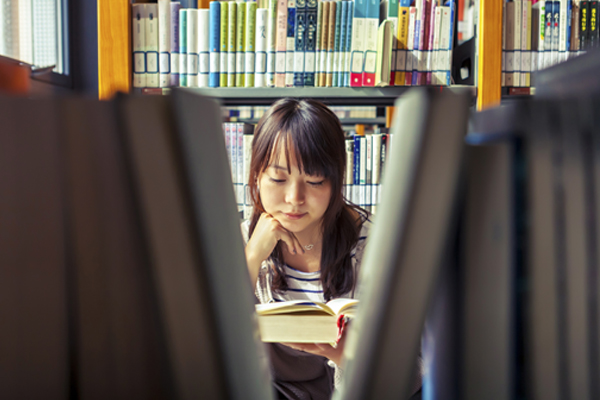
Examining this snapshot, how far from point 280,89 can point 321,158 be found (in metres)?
0.54

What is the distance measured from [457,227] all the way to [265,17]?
1367mm

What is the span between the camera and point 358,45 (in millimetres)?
1416

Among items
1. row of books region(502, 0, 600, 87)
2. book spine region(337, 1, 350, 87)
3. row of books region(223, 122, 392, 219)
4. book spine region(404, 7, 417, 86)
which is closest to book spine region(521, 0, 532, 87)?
row of books region(502, 0, 600, 87)

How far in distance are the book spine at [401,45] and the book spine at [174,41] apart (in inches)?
31.8

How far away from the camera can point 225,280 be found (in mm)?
242

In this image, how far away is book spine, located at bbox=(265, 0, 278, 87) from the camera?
4.64ft

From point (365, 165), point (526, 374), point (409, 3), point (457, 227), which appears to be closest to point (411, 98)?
point (457, 227)

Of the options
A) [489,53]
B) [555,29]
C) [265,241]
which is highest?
[555,29]

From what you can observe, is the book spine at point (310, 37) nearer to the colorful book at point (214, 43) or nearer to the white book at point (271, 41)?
the white book at point (271, 41)

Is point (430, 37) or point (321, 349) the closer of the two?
point (321, 349)

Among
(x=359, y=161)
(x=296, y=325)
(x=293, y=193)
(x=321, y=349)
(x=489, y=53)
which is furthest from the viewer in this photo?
(x=359, y=161)

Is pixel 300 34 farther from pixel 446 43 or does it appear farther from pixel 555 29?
pixel 555 29

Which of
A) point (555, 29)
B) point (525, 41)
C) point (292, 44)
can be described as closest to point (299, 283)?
point (292, 44)

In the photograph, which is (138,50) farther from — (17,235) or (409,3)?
(17,235)
